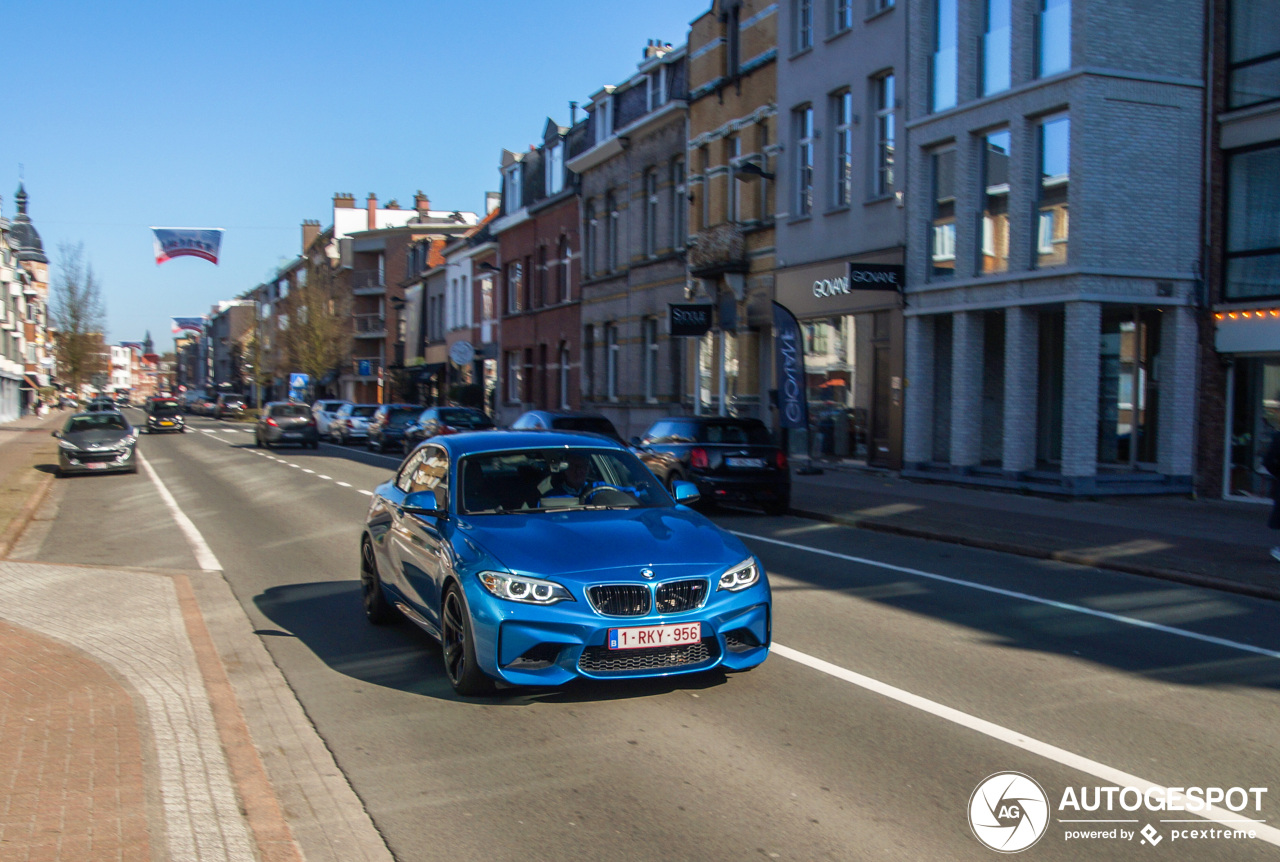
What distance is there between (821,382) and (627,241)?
40.8ft

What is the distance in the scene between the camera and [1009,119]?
63.7 feet

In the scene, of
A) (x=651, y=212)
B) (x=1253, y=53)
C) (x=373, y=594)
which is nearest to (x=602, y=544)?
(x=373, y=594)

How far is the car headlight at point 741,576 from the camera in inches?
240

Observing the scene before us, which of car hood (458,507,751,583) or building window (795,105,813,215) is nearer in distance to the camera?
car hood (458,507,751,583)

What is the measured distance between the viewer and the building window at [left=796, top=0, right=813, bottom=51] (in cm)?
2606

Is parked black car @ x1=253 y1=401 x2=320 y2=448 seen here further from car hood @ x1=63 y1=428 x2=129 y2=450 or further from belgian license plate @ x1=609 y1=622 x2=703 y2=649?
belgian license plate @ x1=609 y1=622 x2=703 y2=649

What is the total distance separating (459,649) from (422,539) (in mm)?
1044

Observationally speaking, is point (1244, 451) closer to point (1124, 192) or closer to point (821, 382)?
point (1124, 192)

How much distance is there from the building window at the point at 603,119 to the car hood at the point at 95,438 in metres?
18.8

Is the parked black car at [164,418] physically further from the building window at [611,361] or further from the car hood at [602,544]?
the car hood at [602,544]

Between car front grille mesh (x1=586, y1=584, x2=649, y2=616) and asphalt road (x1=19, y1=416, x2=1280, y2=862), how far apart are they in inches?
22.6

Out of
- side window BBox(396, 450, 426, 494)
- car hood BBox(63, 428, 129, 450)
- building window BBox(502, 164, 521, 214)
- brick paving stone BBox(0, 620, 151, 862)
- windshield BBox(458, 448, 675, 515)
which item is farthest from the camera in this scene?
building window BBox(502, 164, 521, 214)

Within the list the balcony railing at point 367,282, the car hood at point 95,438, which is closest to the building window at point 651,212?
the car hood at point 95,438

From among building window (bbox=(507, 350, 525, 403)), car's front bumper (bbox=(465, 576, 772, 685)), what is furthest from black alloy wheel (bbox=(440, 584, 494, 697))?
building window (bbox=(507, 350, 525, 403))
